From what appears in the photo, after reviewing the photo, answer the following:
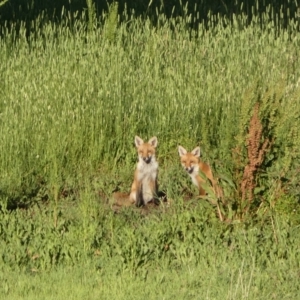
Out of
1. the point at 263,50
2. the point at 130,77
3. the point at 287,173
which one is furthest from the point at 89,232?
the point at 263,50

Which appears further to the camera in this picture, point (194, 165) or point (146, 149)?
point (146, 149)

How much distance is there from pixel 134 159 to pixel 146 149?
0.73 meters

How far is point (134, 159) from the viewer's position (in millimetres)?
11281

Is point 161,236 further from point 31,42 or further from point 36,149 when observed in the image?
point 31,42

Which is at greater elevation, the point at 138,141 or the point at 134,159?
the point at 138,141

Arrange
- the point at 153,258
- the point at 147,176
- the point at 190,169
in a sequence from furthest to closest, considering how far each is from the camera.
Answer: the point at 190,169
the point at 147,176
the point at 153,258

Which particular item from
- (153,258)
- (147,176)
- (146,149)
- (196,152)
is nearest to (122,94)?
(146,149)

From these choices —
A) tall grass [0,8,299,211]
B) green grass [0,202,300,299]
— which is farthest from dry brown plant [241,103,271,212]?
tall grass [0,8,299,211]

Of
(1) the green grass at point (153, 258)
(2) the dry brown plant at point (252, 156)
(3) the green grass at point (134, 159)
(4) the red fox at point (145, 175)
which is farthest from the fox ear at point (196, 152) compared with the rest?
(2) the dry brown plant at point (252, 156)

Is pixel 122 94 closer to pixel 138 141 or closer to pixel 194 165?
pixel 138 141

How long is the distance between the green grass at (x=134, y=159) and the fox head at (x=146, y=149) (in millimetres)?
400

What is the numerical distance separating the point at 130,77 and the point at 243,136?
324 centimetres

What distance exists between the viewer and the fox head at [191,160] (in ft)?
34.3

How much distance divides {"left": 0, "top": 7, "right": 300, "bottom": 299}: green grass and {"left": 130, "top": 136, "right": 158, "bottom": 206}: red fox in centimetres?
25
